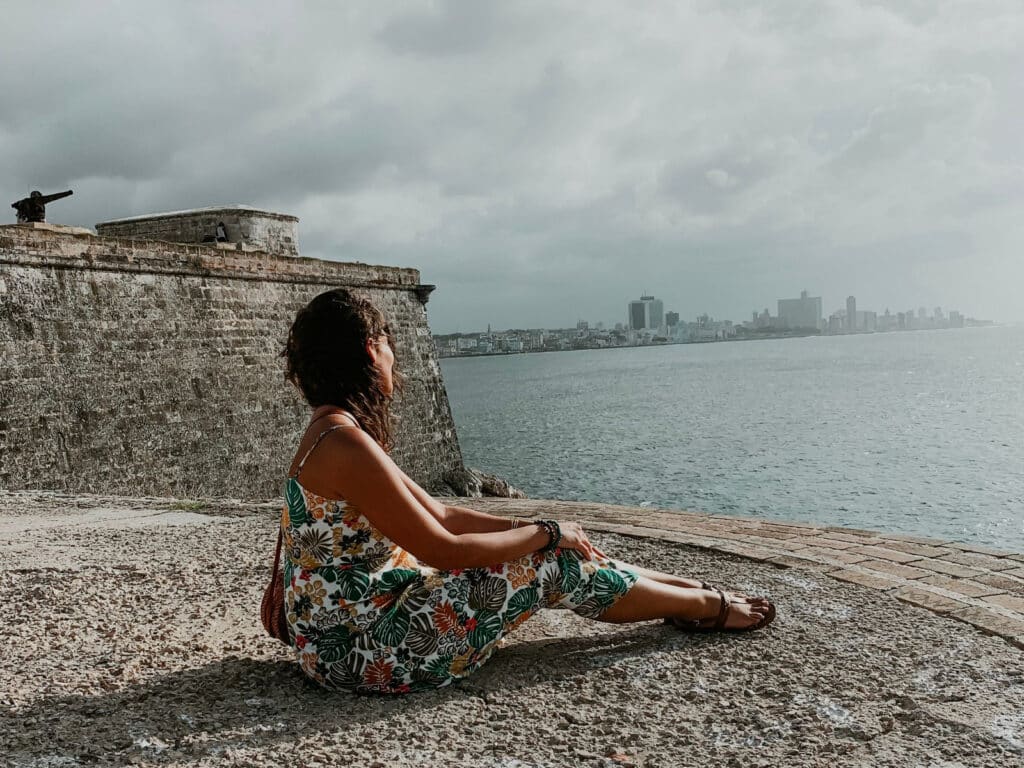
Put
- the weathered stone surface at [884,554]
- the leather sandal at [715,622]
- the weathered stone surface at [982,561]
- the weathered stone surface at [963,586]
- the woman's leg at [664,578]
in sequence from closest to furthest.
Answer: the woman's leg at [664,578]
the leather sandal at [715,622]
the weathered stone surface at [963,586]
the weathered stone surface at [982,561]
the weathered stone surface at [884,554]

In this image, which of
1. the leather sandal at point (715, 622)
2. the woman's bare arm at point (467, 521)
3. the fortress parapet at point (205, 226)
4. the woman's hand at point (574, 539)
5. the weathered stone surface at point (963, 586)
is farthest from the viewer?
the fortress parapet at point (205, 226)

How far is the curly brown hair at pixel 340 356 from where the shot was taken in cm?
295

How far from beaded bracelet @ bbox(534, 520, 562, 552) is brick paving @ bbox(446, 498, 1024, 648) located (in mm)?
2094

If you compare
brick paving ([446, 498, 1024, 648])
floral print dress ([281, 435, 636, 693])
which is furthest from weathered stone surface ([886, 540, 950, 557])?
floral print dress ([281, 435, 636, 693])

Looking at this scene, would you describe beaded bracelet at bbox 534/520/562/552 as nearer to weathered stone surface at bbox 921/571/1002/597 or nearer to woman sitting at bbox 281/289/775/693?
woman sitting at bbox 281/289/775/693

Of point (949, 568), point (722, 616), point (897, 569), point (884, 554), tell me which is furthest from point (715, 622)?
point (884, 554)

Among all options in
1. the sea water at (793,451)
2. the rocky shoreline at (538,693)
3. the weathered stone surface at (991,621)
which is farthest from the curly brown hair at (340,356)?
the sea water at (793,451)

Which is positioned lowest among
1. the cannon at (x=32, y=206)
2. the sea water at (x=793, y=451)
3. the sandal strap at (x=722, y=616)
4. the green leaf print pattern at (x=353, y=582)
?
the sea water at (x=793, y=451)

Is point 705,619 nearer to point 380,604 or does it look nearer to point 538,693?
point 538,693

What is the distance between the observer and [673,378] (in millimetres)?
93938

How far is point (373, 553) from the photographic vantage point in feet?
9.60

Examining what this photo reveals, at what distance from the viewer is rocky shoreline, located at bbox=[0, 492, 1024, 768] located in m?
2.68

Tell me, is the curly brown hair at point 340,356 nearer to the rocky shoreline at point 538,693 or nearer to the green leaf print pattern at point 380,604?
the green leaf print pattern at point 380,604

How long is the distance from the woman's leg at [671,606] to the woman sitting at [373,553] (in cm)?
31
